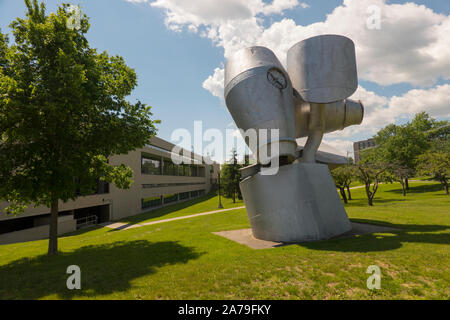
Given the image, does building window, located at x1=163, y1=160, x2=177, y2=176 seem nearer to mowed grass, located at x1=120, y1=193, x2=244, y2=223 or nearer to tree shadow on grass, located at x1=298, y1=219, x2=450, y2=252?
mowed grass, located at x1=120, y1=193, x2=244, y2=223

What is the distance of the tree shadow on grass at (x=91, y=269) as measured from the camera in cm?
556

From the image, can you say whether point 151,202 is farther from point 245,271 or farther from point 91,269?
point 245,271

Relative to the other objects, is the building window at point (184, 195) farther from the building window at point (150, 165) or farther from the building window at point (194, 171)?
the building window at point (150, 165)

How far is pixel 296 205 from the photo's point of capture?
31.5ft

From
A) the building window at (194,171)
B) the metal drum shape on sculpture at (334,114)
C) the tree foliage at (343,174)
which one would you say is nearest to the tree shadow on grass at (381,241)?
the metal drum shape on sculpture at (334,114)

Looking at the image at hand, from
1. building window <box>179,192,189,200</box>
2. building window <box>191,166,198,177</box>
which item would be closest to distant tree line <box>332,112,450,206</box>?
building window <box>179,192,189,200</box>

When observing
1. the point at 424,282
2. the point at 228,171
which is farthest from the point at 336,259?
the point at 228,171

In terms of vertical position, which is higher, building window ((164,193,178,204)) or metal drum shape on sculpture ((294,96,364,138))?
metal drum shape on sculpture ((294,96,364,138))

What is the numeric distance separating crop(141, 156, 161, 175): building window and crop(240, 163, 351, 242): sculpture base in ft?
92.5

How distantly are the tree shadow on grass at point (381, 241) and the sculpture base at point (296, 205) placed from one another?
0.65 meters

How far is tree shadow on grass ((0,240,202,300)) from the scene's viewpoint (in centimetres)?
556

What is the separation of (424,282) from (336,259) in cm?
208
